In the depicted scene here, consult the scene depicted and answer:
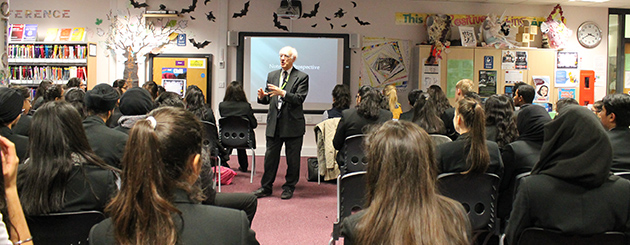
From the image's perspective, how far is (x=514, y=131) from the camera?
10.2 ft

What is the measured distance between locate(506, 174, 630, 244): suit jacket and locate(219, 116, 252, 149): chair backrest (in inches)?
137

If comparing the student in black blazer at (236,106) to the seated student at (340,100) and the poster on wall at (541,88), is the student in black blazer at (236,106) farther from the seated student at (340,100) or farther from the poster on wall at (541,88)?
the poster on wall at (541,88)

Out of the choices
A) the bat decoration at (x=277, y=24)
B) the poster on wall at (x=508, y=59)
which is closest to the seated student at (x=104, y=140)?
the bat decoration at (x=277, y=24)

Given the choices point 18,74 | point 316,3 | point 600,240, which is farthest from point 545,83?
point 18,74

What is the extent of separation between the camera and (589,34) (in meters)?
8.00

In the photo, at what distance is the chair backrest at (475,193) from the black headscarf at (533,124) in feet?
1.69

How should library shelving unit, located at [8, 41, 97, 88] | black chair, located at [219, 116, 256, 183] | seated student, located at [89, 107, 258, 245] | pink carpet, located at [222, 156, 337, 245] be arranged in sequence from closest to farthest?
seated student, located at [89, 107, 258, 245] < pink carpet, located at [222, 156, 337, 245] < black chair, located at [219, 116, 256, 183] < library shelving unit, located at [8, 41, 97, 88]

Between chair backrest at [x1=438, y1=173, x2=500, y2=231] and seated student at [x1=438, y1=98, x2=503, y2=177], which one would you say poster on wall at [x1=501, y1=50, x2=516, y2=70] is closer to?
seated student at [x1=438, y1=98, x2=503, y2=177]

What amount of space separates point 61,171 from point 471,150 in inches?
69.9

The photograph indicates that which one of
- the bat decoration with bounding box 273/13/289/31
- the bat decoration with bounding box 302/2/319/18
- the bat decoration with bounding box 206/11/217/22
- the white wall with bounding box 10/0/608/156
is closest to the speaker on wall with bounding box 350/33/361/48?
the white wall with bounding box 10/0/608/156

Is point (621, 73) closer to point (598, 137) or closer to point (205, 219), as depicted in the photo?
point (598, 137)

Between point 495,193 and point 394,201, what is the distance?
1350 millimetres

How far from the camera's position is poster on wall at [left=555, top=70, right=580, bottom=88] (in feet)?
25.8

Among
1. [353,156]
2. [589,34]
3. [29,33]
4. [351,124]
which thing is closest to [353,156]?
[353,156]
